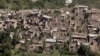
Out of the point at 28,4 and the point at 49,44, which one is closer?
the point at 49,44

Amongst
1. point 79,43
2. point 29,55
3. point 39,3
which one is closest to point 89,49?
point 79,43

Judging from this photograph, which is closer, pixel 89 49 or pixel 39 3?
pixel 89 49

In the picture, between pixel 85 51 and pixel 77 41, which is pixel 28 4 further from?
pixel 85 51

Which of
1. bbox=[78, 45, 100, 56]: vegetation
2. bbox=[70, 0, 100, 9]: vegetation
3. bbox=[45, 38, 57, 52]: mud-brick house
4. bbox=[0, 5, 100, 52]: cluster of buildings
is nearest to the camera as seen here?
bbox=[78, 45, 100, 56]: vegetation

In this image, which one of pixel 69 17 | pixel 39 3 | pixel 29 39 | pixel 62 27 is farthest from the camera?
pixel 39 3

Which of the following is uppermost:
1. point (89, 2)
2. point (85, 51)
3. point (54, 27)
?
point (54, 27)

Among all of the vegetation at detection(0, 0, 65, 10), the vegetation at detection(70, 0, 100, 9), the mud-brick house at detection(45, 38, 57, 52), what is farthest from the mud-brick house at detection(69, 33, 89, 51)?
the vegetation at detection(70, 0, 100, 9)

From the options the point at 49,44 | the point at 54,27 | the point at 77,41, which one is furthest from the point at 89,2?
the point at 49,44

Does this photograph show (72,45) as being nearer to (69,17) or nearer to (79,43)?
(79,43)

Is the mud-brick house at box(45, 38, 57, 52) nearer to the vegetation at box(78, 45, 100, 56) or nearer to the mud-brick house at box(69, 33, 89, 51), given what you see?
the mud-brick house at box(69, 33, 89, 51)
